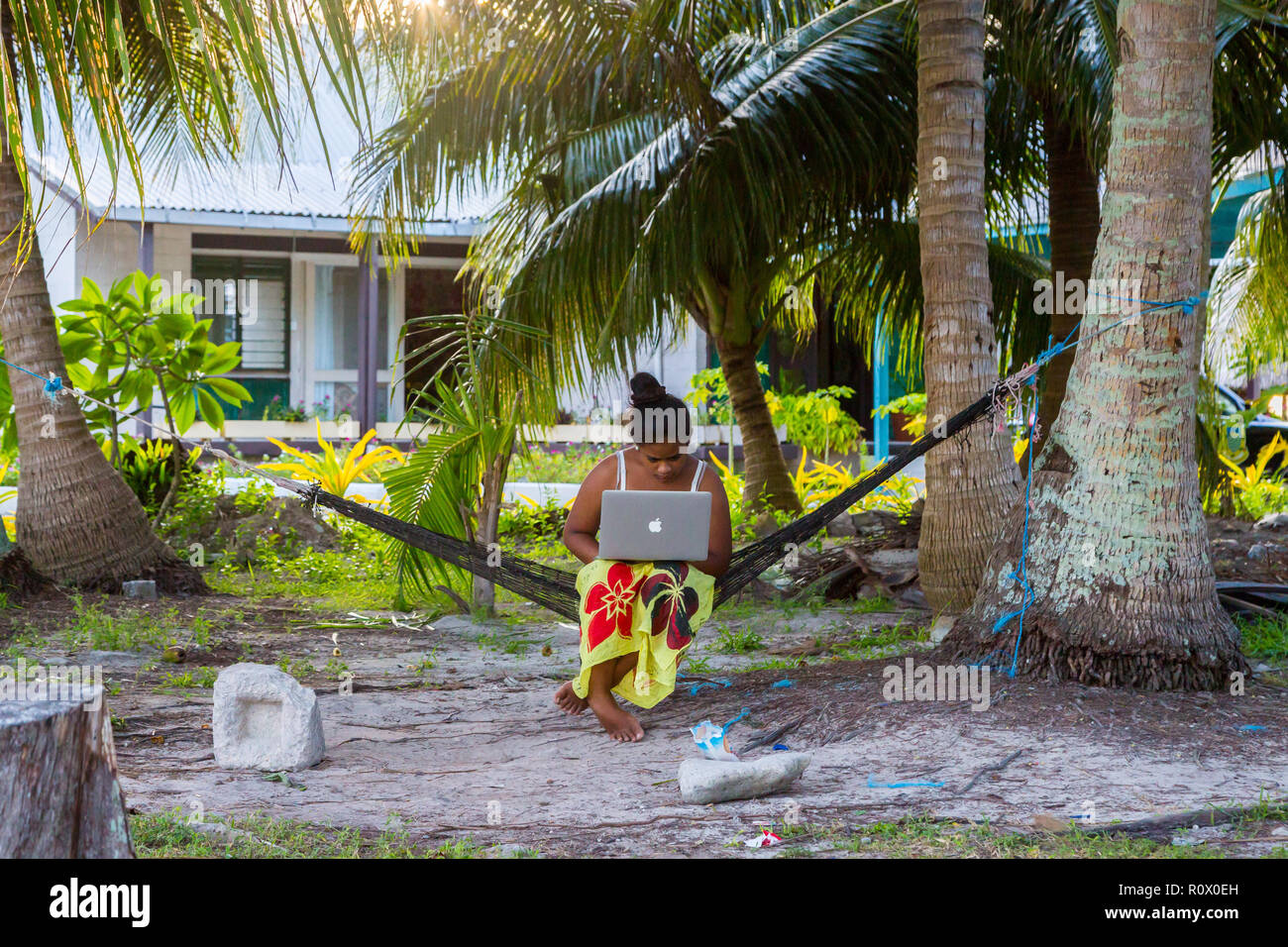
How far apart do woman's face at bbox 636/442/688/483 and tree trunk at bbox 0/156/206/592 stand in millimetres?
3834

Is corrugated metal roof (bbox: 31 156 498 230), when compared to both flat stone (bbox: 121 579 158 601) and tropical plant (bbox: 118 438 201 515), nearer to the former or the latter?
tropical plant (bbox: 118 438 201 515)

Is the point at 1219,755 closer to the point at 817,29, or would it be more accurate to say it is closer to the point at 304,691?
the point at 304,691

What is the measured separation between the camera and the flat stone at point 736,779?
3484mm

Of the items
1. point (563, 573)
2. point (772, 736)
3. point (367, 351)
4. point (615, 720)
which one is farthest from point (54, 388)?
point (367, 351)

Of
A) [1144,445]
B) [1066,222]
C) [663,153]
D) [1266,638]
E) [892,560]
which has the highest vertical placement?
[663,153]

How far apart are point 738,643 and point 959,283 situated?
2016mm

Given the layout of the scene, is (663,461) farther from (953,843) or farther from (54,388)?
(54,388)

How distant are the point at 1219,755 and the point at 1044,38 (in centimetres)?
402

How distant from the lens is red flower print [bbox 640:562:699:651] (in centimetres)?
436

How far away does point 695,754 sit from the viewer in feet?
13.4

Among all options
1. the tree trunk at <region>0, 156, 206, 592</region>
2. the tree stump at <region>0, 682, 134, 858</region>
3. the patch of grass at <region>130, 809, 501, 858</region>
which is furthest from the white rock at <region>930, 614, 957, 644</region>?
the tree trunk at <region>0, 156, 206, 592</region>

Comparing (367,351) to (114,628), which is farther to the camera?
(367,351)

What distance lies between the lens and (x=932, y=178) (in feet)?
17.9
